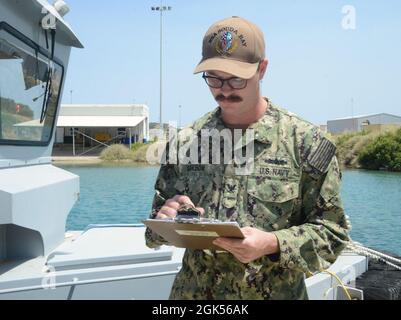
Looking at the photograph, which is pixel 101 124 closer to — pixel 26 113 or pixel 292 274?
pixel 26 113

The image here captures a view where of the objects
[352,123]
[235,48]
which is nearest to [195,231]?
[235,48]

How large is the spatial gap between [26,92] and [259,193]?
238 cm

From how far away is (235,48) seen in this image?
67.7 inches

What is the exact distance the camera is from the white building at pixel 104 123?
117ft

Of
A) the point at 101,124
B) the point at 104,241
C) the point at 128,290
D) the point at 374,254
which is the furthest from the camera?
the point at 101,124

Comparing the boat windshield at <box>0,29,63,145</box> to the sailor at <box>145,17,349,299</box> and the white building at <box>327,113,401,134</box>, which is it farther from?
the white building at <box>327,113,401,134</box>

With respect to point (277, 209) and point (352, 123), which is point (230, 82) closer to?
point (277, 209)

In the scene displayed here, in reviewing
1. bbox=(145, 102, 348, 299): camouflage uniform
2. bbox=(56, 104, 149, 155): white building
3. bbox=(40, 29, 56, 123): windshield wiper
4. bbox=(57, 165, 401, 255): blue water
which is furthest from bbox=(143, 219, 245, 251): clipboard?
bbox=(56, 104, 149, 155): white building

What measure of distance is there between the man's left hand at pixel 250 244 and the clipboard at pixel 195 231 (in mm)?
17

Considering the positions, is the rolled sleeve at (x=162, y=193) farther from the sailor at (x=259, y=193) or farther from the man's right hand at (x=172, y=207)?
the man's right hand at (x=172, y=207)

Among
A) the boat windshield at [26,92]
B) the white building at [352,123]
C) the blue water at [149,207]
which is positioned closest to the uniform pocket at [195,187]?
the boat windshield at [26,92]
